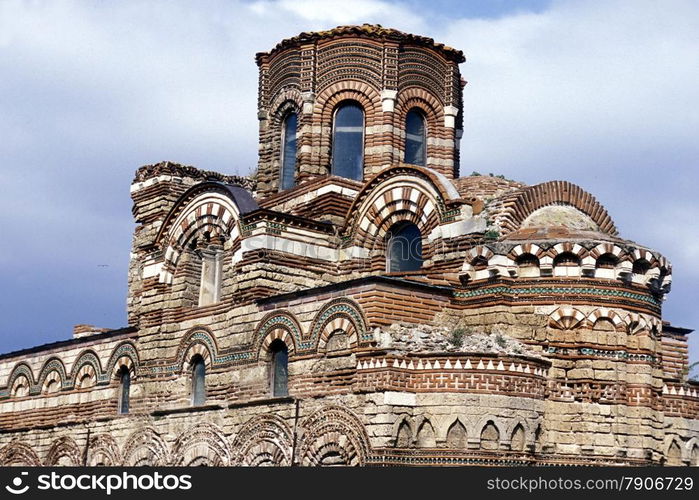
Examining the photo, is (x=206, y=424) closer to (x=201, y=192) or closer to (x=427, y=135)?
(x=201, y=192)

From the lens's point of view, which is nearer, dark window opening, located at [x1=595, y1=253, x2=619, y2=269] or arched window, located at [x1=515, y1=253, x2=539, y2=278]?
dark window opening, located at [x1=595, y1=253, x2=619, y2=269]

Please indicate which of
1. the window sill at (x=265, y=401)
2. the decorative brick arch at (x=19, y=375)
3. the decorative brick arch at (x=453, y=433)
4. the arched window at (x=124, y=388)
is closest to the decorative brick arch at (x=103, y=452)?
the arched window at (x=124, y=388)

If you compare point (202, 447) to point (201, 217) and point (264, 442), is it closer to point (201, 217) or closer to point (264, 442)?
point (264, 442)

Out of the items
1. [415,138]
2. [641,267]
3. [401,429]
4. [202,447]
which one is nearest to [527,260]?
[641,267]

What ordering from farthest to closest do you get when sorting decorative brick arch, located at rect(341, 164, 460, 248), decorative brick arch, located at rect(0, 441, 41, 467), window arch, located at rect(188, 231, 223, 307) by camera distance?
decorative brick arch, located at rect(0, 441, 41, 467)
window arch, located at rect(188, 231, 223, 307)
decorative brick arch, located at rect(341, 164, 460, 248)

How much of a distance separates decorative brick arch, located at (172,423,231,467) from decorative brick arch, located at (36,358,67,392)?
4.80m

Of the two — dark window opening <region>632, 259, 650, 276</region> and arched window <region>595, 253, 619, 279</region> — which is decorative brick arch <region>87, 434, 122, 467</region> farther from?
dark window opening <region>632, 259, 650, 276</region>

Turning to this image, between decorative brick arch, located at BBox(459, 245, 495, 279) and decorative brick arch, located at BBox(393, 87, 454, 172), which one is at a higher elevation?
decorative brick arch, located at BBox(393, 87, 454, 172)

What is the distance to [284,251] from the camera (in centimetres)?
2103

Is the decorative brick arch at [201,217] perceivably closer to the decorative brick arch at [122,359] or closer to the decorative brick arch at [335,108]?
the decorative brick arch at [122,359]

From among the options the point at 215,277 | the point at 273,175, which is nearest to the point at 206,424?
the point at 215,277

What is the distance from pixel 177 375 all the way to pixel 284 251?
10.9 ft

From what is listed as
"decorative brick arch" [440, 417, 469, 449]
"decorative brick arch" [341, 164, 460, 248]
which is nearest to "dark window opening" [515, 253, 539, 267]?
"decorative brick arch" [341, 164, 460, 248]

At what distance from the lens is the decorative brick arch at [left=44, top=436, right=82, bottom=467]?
79.3ft
